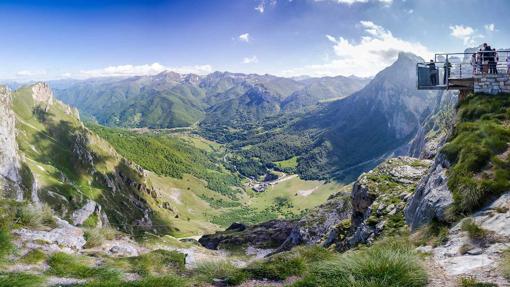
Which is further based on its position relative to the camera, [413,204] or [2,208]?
[413,204]

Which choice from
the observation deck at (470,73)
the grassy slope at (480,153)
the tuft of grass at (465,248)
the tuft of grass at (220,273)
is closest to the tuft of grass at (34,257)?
the tuft of grass at (220,273)

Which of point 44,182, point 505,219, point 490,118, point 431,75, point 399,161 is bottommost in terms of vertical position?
point 44,182

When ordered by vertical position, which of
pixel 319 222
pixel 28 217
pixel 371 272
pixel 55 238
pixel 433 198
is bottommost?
pixel 319 222

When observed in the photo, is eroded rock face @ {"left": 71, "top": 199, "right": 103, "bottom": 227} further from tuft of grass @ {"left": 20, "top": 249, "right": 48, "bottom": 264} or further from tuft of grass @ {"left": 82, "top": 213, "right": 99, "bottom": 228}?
tuft of grass @ {"left": 20, "top": 249, "right": 48, "bottom": 264}

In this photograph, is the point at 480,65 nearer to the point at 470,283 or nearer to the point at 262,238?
the point at 470,283

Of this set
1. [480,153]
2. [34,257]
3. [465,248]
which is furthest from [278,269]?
[480,153]

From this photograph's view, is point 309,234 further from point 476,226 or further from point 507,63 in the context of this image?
point 476,226

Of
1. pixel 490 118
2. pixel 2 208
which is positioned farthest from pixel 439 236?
pixel 2 208
